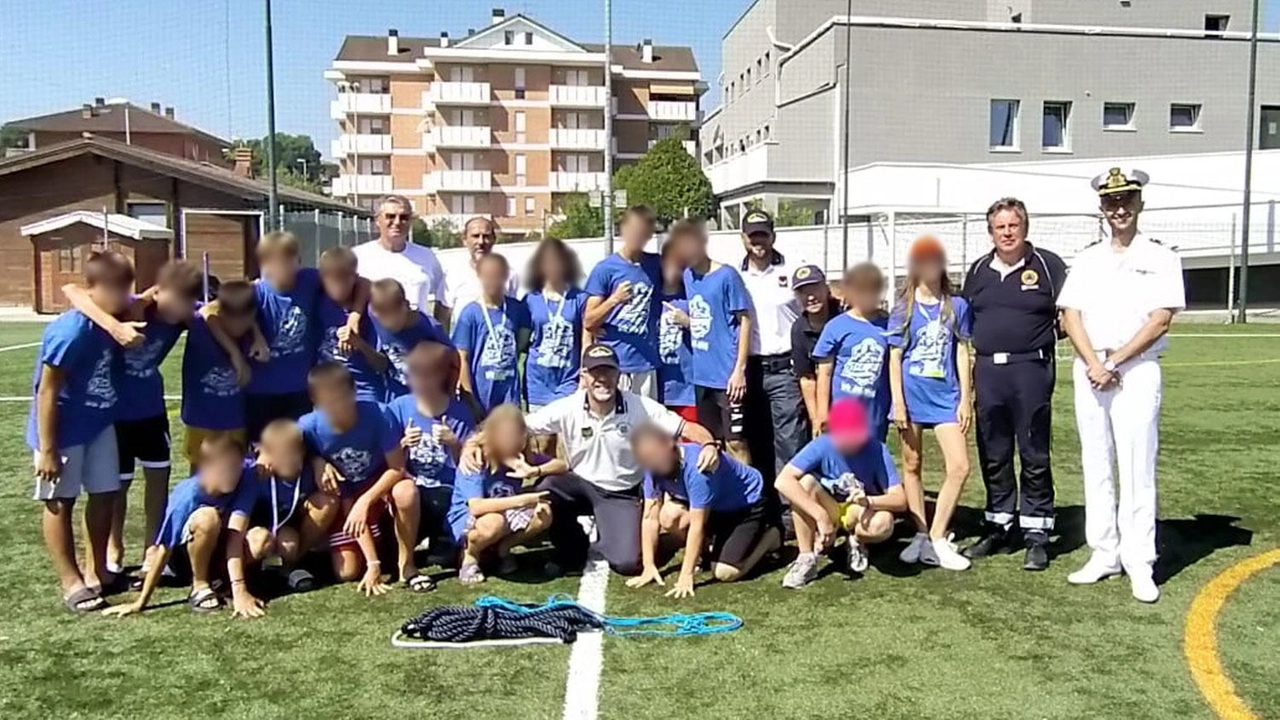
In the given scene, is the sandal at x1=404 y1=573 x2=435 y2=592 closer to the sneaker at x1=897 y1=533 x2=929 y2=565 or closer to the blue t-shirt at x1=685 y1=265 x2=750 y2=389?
the blue t-shirt at x1=685 y1=265 x2=750 y2=389

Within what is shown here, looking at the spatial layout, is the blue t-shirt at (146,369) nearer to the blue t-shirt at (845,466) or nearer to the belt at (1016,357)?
the blue t-shirt at (845,466)

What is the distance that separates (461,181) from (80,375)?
55.6 m

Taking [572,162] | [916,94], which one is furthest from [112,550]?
[572,162]

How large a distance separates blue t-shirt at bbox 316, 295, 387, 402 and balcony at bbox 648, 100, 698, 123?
59772 millimetres

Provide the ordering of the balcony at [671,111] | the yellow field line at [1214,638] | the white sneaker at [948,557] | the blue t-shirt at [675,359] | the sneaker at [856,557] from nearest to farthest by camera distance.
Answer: the yellow field line at [1214,638] < the sneaker at [856,557] < the white sneaker at [948,557] < the blue t-shirt at [675,359] < the balcony at [671,111]

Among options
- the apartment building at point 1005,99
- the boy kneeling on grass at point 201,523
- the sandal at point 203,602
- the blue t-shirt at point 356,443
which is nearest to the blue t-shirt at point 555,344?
the blue t-shirt at point 356,443

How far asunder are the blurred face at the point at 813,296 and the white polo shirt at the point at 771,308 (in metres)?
0.13

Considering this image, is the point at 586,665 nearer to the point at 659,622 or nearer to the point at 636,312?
the point at 659,622

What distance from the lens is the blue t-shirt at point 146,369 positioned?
16.5ft

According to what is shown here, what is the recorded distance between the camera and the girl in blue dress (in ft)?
18.1

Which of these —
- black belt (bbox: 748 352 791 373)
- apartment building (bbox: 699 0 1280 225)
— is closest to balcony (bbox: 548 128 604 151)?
apartment building (bbox: 699 0 1280 225)

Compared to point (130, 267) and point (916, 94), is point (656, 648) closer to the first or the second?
point (130, 267)

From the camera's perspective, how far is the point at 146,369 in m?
5.11

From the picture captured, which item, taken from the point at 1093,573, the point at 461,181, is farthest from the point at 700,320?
the point at 461,181
